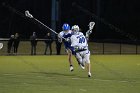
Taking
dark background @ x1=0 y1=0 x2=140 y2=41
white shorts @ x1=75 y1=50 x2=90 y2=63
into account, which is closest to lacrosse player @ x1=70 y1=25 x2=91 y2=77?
white shorts @ x1=75 y1=50 x2=90 y2=63

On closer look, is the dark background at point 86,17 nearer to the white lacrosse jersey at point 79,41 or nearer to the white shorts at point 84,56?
the white shorts at point 84,56

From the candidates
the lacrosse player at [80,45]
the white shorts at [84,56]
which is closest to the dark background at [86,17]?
the white shorts at [84,56]

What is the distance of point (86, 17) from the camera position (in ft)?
201

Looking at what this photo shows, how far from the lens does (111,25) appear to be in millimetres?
57781

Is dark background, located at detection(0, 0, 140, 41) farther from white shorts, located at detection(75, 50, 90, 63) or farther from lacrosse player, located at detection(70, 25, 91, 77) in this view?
lacrosse player, located at detection(70, 25, 91, 77)

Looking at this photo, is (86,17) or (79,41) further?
(86,17)

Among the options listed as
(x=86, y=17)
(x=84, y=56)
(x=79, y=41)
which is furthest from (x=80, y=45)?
(x=86, y=17)

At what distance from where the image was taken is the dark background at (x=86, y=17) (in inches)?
2242

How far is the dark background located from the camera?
56.9 metres

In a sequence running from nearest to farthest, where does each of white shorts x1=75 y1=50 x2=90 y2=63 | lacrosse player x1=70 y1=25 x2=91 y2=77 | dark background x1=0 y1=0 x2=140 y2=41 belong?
white shorts x1=75 y1=50 x2=90 y2=63 → lacrosse player x1=70 y1=25 x2=91 y2=77 → dark background x1=0 y1=0 x2=140 y2=41

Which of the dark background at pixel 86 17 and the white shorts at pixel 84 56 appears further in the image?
the dark background at pixel 86 17

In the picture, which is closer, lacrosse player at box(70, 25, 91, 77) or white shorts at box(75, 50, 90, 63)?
white shorts at box(75, 50, 90, 63)

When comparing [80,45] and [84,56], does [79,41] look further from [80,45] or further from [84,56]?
[84,56]

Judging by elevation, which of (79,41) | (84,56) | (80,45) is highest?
(79,41)
